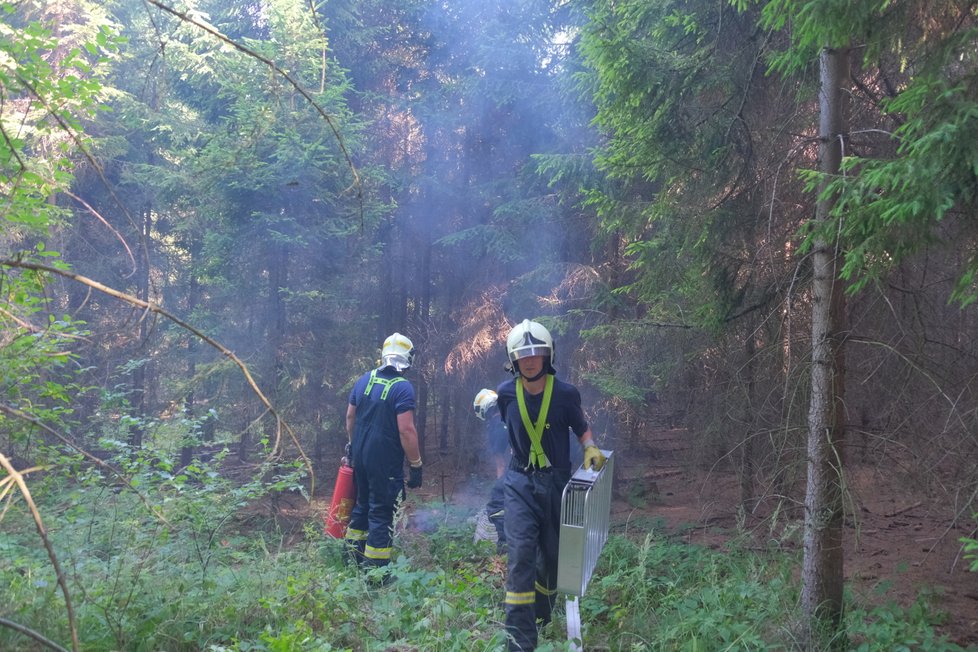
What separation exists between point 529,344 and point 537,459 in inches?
32.4

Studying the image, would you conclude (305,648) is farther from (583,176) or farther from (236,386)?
(236,386)

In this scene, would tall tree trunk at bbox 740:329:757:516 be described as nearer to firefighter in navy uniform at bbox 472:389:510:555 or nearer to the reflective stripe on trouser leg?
firefighter in navy uniform at bbox 472:389:510:555

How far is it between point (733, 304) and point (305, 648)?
14.4 feet

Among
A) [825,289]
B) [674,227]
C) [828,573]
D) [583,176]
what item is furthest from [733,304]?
[583,176]

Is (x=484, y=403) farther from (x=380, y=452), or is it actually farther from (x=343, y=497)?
(x=343, y=497)

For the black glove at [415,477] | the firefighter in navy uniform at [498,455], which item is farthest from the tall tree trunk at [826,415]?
the black glove at [415,477]

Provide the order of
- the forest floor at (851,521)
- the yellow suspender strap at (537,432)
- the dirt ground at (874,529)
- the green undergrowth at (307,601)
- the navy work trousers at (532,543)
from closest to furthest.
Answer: the green undergrowth at (307,601)
the navy work trousers at (532,543)
the yellow suspender strap at (537,432)
the dirt ground at (874,529)
the forest floor at (851,521)

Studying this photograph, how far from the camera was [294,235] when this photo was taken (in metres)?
11.9

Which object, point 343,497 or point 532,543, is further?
point 343,497

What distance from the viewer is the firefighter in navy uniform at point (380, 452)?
6.79 m

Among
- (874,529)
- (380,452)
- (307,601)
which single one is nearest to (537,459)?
(307,601)

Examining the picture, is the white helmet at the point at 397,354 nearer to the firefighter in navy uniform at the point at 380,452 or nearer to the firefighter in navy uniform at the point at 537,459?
the firefighter in navy uniform at the point at 380,452

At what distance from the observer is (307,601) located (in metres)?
4.62

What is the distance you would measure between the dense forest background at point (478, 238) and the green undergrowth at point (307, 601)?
9cm
